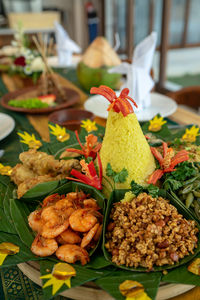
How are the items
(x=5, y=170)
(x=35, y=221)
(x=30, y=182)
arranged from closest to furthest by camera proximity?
(x=35, y=221), (x=30, y=182), (x=5, y=170)

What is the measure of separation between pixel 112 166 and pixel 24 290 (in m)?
0.44

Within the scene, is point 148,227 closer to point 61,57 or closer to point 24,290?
point 24,290

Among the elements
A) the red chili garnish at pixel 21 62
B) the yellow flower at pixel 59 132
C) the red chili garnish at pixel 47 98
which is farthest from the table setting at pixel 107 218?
the red chili garnish at pixel 21 62

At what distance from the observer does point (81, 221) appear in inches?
33.3

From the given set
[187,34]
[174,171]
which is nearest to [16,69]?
[174,171]

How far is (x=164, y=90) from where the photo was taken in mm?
4016

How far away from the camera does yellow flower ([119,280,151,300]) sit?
0.67m

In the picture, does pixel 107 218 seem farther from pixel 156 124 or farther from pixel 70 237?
pixel 156 124

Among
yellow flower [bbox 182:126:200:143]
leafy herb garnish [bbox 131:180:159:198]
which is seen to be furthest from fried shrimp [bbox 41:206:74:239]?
yellow flower [bbox 182:126:200:143]

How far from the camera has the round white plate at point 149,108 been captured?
1.71 meters

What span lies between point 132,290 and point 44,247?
0.27 m

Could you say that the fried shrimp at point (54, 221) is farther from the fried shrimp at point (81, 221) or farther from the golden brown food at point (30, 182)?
the golden brown food at point (30, 182)

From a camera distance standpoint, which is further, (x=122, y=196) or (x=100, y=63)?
(x=100, y=63)

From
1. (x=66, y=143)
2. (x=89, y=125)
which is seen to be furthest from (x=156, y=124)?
(x=66, y=143)
